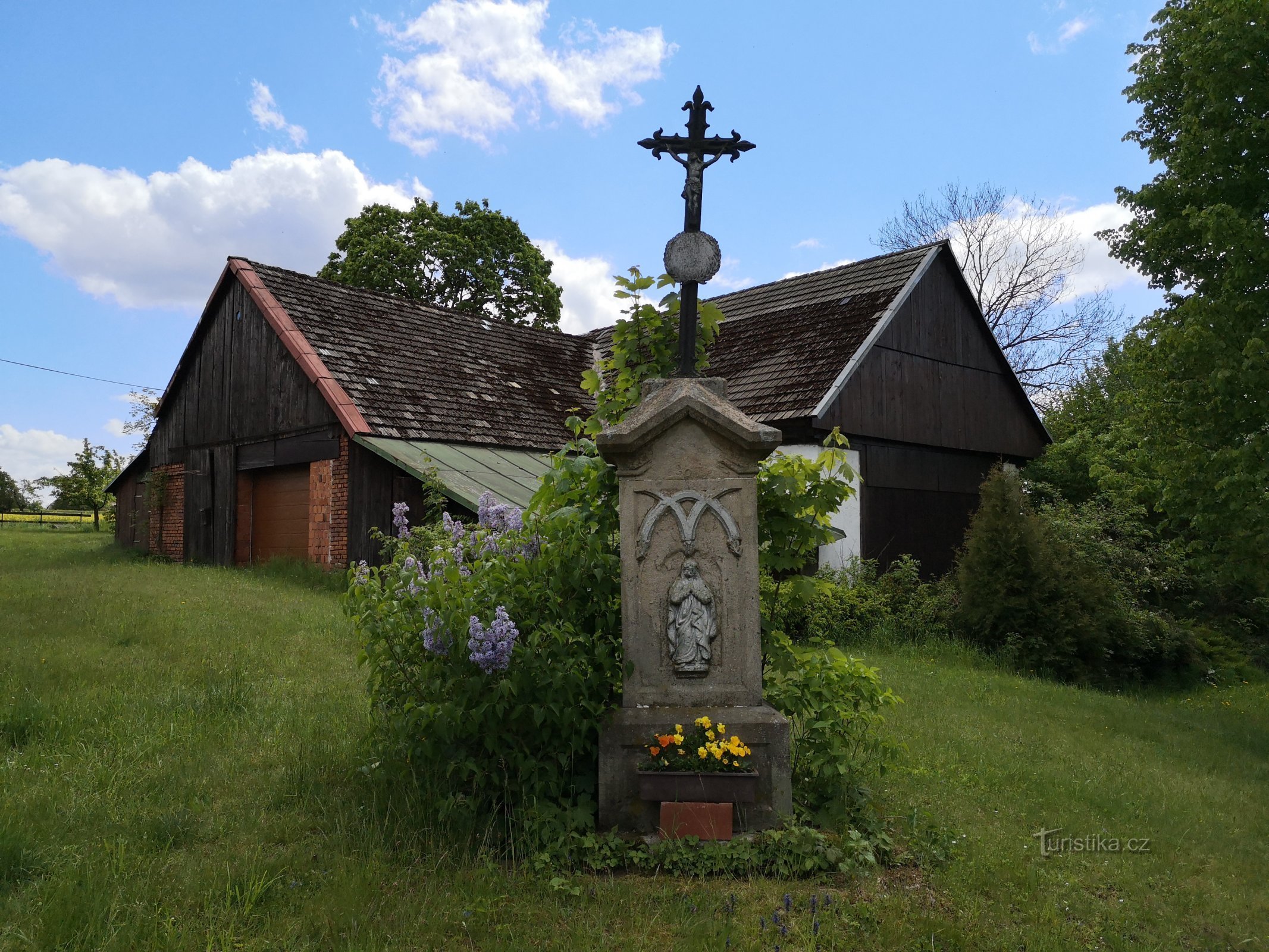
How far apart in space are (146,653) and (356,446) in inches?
232

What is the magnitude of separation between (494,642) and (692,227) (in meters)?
2.59

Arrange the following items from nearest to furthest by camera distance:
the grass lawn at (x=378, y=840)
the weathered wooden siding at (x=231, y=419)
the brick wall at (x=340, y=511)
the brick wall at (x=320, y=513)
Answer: the grass lawn at (x=378, y=840) < the brick wall at (x=340, y=511) < the brick wall at (x=320, y=513) < the weathered wooden siding at (x=231, y=419)

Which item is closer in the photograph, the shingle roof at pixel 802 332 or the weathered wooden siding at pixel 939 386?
the shingle roof at pixel 802 332

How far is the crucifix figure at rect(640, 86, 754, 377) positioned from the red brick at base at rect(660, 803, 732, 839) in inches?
87.4

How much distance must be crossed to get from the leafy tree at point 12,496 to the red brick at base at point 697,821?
60.8 meters

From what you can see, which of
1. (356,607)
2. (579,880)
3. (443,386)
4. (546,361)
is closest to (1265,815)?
(579,880)

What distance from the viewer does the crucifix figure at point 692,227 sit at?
5020 mm

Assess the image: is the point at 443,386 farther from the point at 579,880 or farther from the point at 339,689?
the point at 579,880

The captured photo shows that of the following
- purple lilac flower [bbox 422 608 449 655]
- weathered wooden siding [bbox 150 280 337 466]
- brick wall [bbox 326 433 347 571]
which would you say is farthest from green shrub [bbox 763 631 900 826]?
weathered wooden siding [bbox 150 280 337 466]

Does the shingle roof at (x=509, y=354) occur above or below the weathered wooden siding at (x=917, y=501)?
above

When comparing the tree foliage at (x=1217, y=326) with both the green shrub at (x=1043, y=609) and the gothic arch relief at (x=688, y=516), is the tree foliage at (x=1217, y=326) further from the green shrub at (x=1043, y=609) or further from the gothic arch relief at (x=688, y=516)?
the gothic arch relief at (x=688, y=516)

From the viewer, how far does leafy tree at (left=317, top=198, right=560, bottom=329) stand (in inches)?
1051

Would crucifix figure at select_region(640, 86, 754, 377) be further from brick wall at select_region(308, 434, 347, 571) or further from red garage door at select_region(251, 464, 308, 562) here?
red garage door at select_region(251, 464, 308, 562)

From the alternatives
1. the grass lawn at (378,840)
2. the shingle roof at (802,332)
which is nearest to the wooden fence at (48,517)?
the shingle roof at (802,332)
